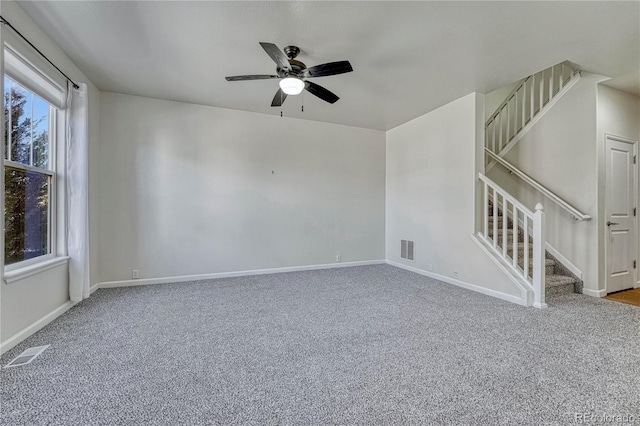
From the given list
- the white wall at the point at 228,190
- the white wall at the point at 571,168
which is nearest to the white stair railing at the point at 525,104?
the white wall at the point at 571,168

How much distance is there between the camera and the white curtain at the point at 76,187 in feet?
10.4

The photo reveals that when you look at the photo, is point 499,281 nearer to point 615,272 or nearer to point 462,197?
point 462,197

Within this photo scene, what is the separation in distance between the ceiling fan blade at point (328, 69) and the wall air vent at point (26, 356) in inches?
124

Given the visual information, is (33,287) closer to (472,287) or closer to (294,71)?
(294,71)

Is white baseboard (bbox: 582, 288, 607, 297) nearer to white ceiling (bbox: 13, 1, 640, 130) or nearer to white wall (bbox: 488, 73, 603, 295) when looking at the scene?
white wall (bbox: 488, 73, 603, 295)

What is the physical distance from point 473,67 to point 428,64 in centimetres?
54

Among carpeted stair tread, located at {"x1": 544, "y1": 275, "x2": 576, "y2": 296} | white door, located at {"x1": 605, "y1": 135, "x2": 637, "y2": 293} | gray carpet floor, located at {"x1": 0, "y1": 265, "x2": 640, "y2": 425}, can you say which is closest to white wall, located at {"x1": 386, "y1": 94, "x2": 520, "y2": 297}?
carpeted stair tread, located at {"x1": 544, "y1": 275, "x2": 576, "y2": 296}

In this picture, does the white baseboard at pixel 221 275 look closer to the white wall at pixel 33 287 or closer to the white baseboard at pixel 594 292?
the white wall at pixel 33 287

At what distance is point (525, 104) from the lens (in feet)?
15.1

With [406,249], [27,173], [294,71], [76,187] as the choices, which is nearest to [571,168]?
[406,249]

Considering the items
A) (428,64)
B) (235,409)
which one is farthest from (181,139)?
(235,409)

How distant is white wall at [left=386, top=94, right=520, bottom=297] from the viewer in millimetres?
3896

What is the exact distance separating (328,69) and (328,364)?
95.2 inches

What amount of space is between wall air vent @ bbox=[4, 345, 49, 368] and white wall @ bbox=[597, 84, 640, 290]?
592 centimetres
